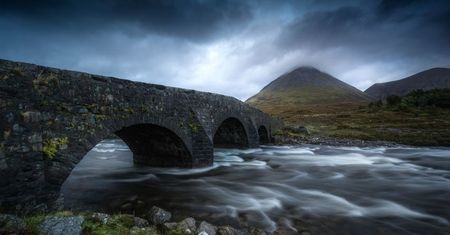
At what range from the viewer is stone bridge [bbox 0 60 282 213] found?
6145mm

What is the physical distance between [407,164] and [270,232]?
1407 centimetres

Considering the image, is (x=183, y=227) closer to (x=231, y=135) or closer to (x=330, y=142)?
(x=231, y=135)

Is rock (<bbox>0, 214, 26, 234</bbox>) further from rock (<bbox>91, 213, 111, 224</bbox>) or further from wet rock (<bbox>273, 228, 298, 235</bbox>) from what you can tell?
wet rock (<bbox>273, 228, 298, 235</bbox>)

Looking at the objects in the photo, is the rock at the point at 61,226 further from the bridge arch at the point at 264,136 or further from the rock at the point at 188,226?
the bridge arch at the point at 264,136

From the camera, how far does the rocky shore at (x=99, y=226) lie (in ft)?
14.2

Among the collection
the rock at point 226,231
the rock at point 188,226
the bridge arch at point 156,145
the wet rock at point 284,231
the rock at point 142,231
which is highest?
the bridge arch at point 156,145

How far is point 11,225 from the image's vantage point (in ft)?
13.8

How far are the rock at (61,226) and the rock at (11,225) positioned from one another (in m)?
0.24

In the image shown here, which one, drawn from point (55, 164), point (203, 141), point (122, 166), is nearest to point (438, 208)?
point (203, 141)

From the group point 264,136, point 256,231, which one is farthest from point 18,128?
point 264,136

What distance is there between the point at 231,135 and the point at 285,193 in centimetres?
1323

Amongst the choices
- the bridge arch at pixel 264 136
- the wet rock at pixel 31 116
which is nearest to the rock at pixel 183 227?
the wet rock at pixel 31 116

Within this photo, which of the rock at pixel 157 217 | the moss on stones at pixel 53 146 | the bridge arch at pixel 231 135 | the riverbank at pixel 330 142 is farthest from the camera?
the riverbank at pixel 330 142

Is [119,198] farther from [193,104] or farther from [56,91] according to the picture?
[193,104]
